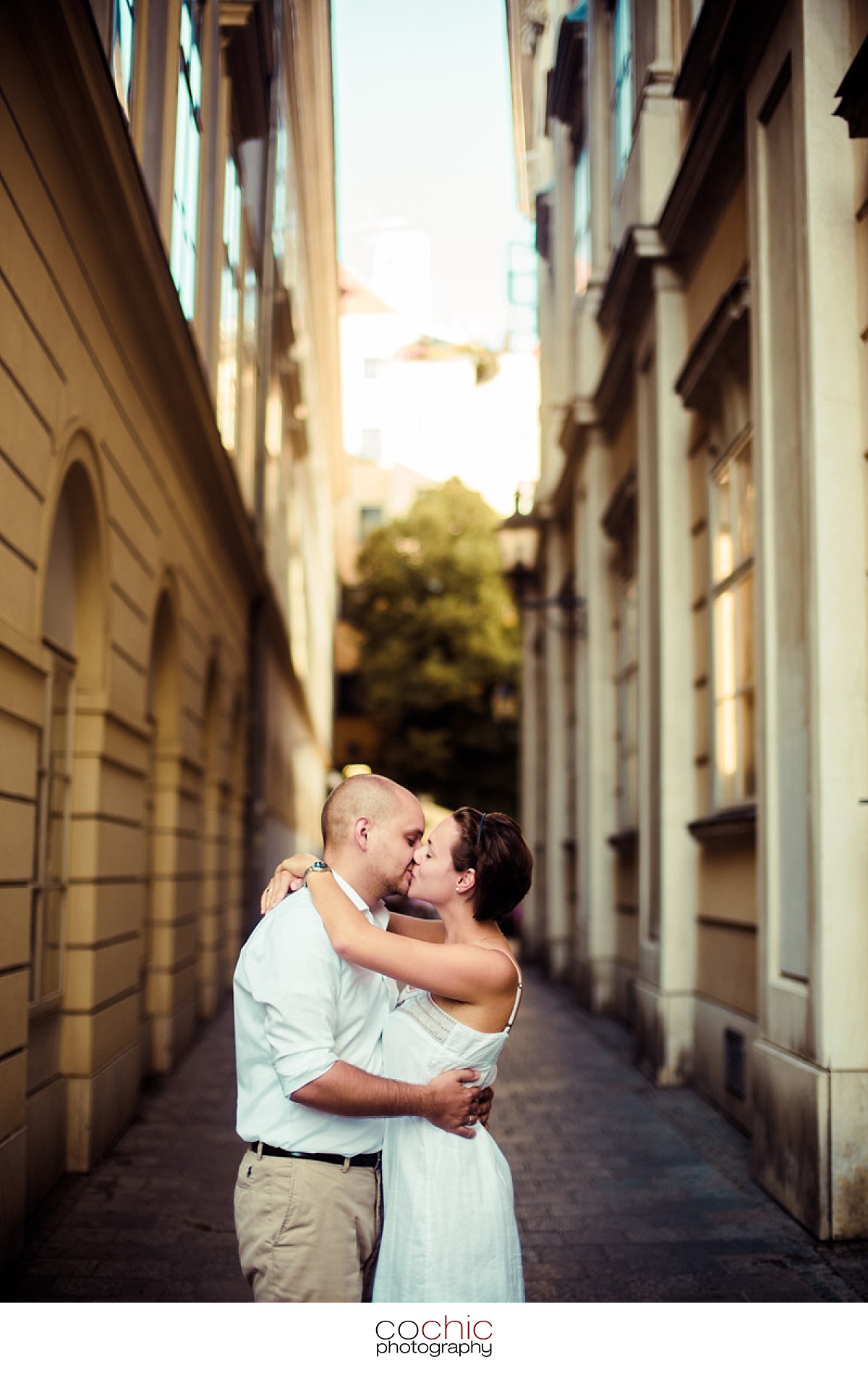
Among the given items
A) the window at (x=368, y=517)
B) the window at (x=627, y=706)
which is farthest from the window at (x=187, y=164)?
the window at (x=368, y=517)

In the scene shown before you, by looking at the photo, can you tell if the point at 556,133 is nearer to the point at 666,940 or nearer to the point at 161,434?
the point at 161,434

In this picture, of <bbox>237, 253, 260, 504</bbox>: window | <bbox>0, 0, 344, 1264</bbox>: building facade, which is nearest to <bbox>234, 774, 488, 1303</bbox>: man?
<bbox>0, 0, 344, 1264</bbox>: building facade

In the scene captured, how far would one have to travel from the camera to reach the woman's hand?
285 centimetres

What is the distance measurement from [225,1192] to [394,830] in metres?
3.72

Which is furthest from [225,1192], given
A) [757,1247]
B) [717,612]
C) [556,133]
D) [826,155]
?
[556,133]

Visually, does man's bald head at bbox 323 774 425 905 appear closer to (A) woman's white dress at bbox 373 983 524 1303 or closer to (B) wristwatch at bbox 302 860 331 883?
(B) wristwatch at bbox 302 860 331 883

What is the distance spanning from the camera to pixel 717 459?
818cm

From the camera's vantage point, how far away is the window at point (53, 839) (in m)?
5.94

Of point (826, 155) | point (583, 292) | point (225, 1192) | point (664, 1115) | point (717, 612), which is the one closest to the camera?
point (826, 155)

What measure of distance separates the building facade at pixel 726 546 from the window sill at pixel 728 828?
0.03m

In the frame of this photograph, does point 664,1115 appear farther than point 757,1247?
Yes

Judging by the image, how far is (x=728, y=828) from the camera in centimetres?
749

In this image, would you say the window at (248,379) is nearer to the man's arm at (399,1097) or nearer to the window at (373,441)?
the man's arm at (399,1097)

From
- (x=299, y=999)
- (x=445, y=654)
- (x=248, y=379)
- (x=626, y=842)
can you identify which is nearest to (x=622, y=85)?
(x=248, y=379)
